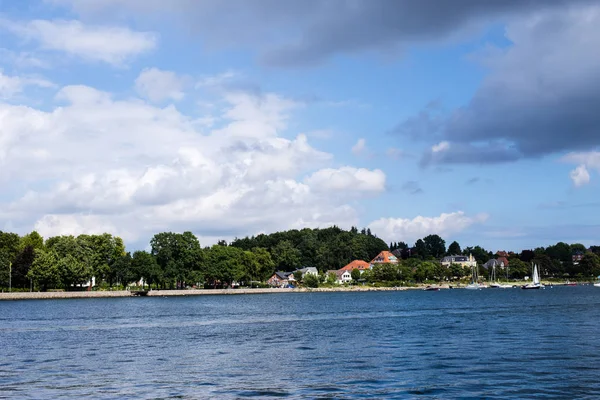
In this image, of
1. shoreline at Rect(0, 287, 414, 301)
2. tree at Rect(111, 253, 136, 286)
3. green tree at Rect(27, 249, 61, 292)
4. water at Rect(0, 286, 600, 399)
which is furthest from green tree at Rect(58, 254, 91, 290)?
water at Rect(0, 286, 600, 399)

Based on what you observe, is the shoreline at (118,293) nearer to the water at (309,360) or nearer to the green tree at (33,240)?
the green tree at (33,240)

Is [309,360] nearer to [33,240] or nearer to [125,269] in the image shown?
[125,269]

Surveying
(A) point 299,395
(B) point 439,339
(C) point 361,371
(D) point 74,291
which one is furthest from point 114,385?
(D) point 74,291

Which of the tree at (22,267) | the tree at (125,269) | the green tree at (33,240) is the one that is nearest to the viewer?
the tree at (22,267)

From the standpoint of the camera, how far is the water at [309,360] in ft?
92.5

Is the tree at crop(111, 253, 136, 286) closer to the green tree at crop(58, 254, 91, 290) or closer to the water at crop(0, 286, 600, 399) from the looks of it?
the green tree at crop(58, 254, 91, 290)

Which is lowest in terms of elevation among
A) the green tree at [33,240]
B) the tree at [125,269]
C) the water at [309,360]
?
the water at [309,360]

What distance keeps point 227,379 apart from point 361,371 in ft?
23.9

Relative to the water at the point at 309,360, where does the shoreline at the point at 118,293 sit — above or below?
below

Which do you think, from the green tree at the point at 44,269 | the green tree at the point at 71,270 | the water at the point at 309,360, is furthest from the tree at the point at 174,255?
the water at the point at 309,360

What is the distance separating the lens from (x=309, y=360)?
38281 mm

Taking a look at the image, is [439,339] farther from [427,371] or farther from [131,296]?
[131,296]

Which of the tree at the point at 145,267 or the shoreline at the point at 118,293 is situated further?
the tree at the point at 145,267

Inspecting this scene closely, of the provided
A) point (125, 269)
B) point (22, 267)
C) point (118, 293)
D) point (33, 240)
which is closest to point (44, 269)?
point (22, 267)
